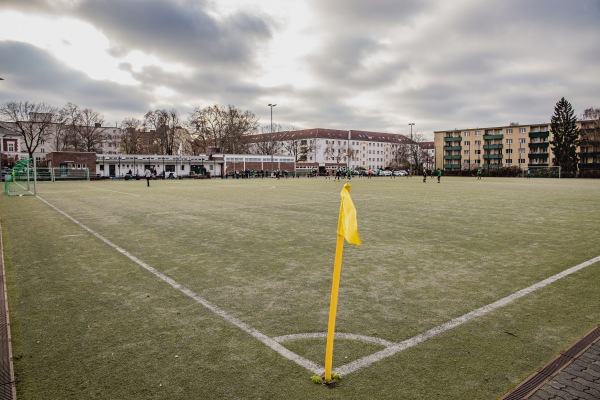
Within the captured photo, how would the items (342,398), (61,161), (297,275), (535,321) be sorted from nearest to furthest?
1. (342,398)
2. (535,321)
3. (297,275)
4. (61,161)

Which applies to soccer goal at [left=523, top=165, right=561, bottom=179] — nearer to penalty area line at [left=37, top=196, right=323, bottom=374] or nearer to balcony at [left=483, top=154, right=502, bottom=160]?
balcony at [left=483, top=154, right=502, bottom=160]

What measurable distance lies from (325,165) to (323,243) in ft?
391

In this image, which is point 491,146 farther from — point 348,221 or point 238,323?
point 348,221

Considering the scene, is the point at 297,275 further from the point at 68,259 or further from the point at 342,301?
the point at 68,259

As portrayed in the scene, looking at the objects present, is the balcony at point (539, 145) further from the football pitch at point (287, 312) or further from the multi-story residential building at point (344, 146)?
the football pitch at point (287, 312)

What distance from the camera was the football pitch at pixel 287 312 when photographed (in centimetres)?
345

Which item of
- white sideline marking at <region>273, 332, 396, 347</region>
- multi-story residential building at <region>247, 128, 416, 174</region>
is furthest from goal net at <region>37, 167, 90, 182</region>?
multi-story residential building at <region>247, 128, 416, 174</region>

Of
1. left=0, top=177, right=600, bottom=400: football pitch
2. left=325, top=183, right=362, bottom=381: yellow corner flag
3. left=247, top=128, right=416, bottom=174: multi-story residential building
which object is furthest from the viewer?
left=247, top=128, right=416, bottom=174: multi-story residential building

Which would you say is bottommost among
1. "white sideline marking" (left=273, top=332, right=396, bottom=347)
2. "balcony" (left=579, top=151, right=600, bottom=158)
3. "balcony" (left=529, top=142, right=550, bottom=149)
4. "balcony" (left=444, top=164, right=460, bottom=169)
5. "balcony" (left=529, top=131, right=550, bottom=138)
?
"white sideline marking" (left=273, top=332, right=396, bottom=347)

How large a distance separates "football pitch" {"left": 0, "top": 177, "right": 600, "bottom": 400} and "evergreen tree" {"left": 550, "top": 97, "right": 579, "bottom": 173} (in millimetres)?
85036

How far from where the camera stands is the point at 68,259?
809cm

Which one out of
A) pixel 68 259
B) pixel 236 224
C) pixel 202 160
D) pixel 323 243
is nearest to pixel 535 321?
pixel 323 243

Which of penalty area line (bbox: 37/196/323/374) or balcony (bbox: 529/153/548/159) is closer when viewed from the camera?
penalty area line (bbox: 37/196/323/374)

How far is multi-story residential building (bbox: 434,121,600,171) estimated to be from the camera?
9744 centimetres
